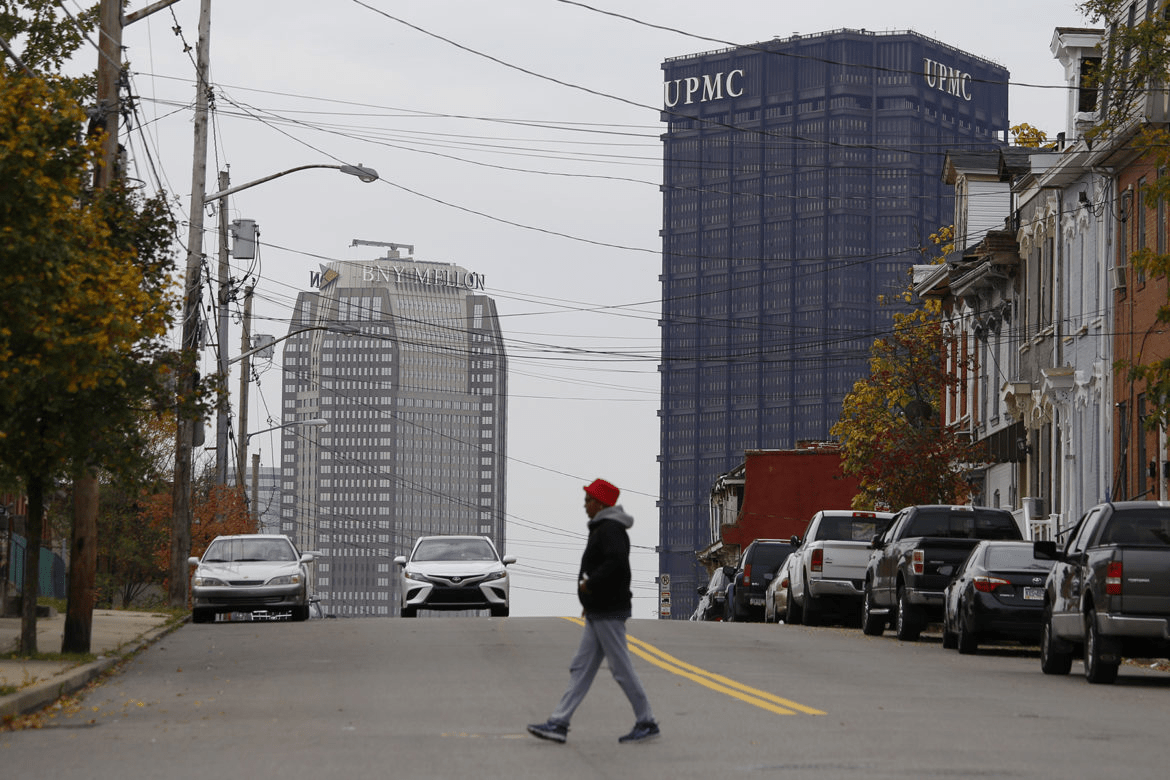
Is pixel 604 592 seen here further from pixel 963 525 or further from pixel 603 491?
pixel 963 525

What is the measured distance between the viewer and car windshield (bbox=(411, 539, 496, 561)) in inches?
1363

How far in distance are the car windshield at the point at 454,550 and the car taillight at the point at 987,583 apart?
503 inches

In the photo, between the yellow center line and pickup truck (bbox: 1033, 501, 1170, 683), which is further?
pickup truck (bbox: 1033, 501, 1170, 683)

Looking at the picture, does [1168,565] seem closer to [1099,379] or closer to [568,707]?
[568,707]

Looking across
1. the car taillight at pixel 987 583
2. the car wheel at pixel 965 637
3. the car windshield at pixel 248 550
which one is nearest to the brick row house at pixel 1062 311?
the car wheel at pixel 965 637

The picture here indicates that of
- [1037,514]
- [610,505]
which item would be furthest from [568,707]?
[1037,514]

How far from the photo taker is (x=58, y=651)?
74.5 ft

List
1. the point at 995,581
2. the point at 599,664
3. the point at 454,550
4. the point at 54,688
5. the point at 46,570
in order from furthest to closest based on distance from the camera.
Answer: the point at 46,570 → the point at 454,550 → the point at 995,581 → the point at 54,688 → the point at 599,664

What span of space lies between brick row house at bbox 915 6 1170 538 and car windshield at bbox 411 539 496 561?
11.4m

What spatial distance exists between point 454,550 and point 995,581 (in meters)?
13.6

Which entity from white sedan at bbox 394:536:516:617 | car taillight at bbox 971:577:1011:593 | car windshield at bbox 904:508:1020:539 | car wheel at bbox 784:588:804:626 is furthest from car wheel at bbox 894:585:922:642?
white sedan at bbox 394:536:516:617

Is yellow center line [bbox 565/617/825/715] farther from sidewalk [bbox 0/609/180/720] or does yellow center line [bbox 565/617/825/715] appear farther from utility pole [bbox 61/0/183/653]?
utility pole [bbox 61/0/183/653]

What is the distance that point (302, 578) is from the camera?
3312 cm

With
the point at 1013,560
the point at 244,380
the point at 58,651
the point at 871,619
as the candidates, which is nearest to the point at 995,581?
the point at 1013,560
